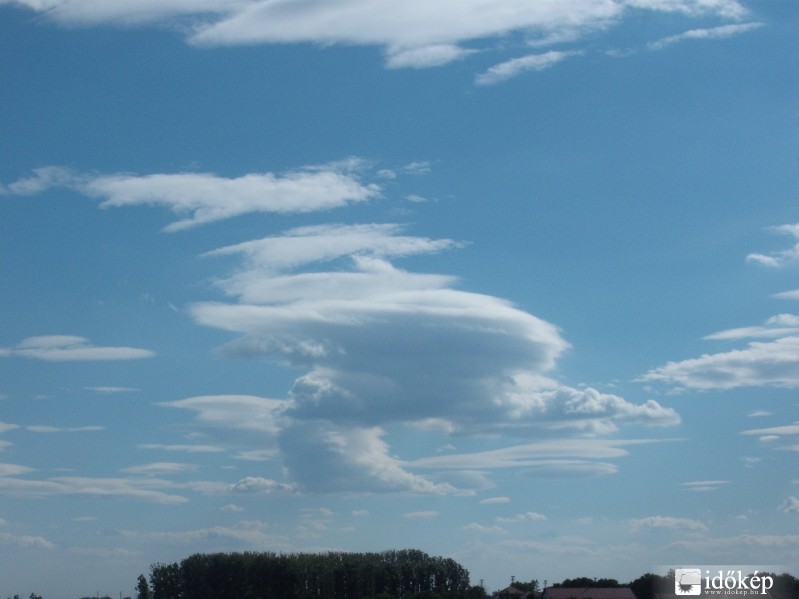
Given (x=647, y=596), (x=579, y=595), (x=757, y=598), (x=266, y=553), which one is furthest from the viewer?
(x=266, y=553)

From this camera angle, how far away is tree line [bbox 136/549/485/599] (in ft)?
599

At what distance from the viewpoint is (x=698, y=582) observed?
102 meters

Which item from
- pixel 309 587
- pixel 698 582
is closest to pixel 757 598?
pixel 698 582

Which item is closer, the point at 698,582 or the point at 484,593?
the point at 698,582

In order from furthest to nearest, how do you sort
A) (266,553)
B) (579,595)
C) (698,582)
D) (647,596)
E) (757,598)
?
(266,553), (647,596), (579,595), (757,598), (698,582)

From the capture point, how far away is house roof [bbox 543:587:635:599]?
561 ft

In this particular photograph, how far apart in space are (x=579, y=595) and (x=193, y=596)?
7497 centimetres

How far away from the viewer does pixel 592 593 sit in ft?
564

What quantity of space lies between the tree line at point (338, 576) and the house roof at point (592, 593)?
41.2 ft

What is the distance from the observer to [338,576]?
184 m

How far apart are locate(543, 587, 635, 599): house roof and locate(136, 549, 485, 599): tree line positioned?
1257 centimetres

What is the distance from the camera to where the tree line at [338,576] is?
599 feet

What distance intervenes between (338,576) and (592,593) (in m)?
44.7

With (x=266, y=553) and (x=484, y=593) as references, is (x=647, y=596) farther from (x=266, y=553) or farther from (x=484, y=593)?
(x=266, y=553)
